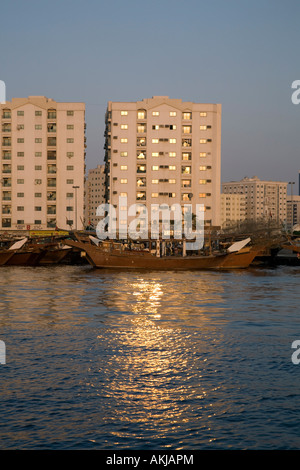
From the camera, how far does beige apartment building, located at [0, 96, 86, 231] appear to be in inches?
4355

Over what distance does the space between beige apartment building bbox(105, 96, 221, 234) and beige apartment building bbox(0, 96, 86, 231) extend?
720cm

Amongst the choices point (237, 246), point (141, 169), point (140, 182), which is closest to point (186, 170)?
point (141, 169)

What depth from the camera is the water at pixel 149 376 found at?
12547mm

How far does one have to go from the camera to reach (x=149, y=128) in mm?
112188

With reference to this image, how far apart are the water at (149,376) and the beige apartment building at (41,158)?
7928cm

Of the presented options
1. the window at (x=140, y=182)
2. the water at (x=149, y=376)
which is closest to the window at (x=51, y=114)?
the window at (x=140, y=182)

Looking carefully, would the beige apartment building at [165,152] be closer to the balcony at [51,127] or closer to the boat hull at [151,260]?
the balcony at [51,127]

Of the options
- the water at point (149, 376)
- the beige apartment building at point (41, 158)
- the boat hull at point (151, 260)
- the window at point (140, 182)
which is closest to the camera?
the water at point (149, 376)

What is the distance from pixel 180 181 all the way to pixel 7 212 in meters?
33.6

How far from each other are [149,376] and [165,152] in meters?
97.8

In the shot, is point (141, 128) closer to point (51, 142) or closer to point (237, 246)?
point (51, 142)

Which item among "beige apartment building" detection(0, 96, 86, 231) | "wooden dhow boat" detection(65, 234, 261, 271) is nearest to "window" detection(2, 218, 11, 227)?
"beige apartment building" detection(0, 96, 86, 231)

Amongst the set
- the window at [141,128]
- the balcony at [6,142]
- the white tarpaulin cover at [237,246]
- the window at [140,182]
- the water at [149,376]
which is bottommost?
the water at [149,376]
